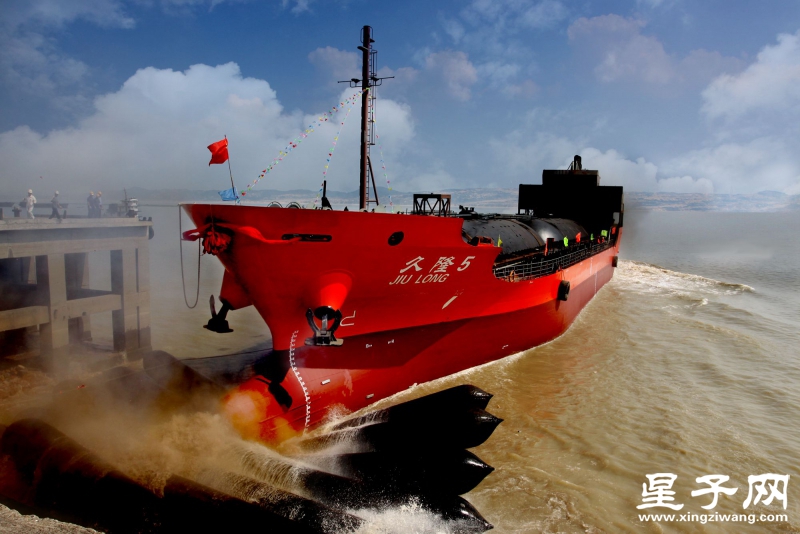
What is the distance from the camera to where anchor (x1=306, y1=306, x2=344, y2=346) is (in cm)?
739

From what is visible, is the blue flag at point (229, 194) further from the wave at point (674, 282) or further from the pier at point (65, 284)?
the wave at point (674, 282)

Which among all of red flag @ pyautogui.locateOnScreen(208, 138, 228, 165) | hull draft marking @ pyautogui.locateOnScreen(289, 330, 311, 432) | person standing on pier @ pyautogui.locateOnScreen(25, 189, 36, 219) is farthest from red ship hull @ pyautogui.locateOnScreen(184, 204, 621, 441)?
person standing on pier @ pyautogui.locateOnScreen(25, 189, 36, 219)

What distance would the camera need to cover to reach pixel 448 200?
477 inches

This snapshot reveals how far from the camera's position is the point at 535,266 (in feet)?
44.2

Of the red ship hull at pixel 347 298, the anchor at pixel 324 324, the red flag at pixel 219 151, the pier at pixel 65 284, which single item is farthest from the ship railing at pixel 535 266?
the pier at pixel 65 284

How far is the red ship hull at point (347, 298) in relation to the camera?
302 inches

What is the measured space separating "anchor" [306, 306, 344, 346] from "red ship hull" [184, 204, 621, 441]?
0.46ft

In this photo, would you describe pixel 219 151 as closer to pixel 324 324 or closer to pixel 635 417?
pixel 324 324

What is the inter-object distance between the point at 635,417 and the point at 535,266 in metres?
5.00

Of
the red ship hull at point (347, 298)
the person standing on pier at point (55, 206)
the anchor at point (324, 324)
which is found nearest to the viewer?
the anchor at point (324, 324)

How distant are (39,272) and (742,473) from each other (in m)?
14.4

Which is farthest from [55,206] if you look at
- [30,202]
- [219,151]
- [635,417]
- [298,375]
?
[635,417]

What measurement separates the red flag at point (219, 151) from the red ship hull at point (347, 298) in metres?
0.86

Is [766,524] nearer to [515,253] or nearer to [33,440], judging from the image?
[515,253]
